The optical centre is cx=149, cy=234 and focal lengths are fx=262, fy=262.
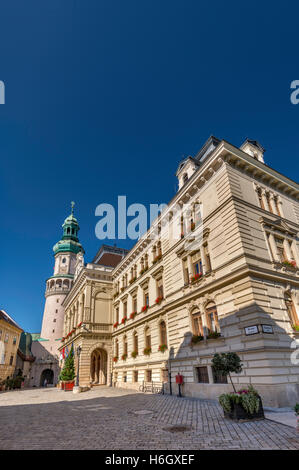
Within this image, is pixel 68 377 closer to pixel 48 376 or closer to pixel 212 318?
pixel 212 318

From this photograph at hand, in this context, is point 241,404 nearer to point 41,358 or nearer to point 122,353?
point 122,353

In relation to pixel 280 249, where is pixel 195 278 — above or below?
below

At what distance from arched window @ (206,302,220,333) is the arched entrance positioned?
24.5 meters

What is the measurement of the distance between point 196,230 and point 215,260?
3302mm

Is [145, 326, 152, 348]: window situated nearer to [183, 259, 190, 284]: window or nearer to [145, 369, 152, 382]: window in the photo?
[145, 369, 152, 382]: window

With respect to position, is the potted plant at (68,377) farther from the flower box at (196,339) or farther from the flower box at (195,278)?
the flower box at (195,278)

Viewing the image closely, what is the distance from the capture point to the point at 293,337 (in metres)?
14.0

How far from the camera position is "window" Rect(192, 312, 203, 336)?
1712cm

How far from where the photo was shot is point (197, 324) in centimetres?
1764

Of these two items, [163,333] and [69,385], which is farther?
[69,385]

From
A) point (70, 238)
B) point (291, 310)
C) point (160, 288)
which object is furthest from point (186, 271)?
point (70, 238)

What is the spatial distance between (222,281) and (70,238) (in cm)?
6250

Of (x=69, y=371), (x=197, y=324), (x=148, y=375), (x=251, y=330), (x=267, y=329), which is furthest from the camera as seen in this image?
(x=69, y=371)

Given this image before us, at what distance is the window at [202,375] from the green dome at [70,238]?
56.9 meters
